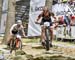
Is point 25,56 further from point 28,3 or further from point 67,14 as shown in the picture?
point 28,3

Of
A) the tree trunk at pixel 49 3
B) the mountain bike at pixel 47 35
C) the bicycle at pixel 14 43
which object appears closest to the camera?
the mountain bike at pixel 47 35

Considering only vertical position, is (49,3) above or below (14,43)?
above

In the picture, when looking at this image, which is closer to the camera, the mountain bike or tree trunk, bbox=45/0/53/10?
the mountain bike

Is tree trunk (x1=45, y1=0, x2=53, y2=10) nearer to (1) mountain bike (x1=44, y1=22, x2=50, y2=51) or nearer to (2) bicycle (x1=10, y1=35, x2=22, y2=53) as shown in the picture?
(1) mountain bike (x1=44, y1=22, x2=50, y2=51)

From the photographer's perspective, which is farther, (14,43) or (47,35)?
(14,43)

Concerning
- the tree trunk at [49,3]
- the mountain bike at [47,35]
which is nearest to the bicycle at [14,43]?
the mountain bike at [47,35]

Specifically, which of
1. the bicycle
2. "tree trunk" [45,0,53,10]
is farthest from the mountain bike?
"tree trunk" [45,0,53,10]

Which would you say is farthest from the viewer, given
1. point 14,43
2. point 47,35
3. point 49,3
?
point 49,3

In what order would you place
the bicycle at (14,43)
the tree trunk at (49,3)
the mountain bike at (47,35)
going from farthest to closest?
the tree trunk at (49,3) < the bicycle at (14,43) < the mountain bike at (47,35)

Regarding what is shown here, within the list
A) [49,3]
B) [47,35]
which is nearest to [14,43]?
[47,35]

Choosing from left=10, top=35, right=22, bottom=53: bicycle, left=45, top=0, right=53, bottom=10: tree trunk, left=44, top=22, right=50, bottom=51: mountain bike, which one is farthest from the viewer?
left=45, top=0, right=53, bottom=10: tree trunk

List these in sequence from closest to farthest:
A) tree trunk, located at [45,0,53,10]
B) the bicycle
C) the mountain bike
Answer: the mountain bike < the bicycle < tree trunk, located at [45,0,53,10]

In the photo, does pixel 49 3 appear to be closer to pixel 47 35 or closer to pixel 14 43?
pixel 47 35

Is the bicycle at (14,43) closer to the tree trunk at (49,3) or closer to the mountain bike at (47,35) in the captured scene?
the mountain bike at (47,35)
